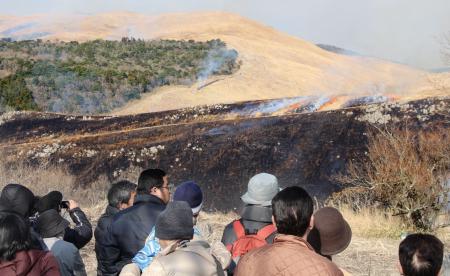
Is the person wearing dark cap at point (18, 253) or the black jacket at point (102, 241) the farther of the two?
the black jacket at point (102, 241)

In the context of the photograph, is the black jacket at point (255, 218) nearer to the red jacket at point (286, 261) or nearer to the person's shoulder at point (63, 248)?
the red jacket at point (286, 261)

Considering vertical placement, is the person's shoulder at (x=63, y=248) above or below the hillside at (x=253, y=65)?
below

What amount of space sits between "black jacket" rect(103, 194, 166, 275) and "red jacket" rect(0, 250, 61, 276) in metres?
0.82

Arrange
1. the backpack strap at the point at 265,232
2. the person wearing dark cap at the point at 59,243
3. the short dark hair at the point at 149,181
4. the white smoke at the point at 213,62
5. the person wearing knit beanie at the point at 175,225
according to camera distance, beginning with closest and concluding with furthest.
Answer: the person wearing knit beanie at the point at 175,225
the backpack strap at the point at 265,232
the person wearing dark cap at the point at 59,243
the short dark hair at the point at 149,181
the white smoke at the point at 213,62

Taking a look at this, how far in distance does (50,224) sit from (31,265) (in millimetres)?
1024

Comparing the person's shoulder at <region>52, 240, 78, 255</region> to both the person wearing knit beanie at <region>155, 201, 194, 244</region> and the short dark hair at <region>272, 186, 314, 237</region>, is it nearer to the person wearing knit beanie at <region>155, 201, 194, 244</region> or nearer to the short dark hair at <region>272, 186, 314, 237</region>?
the person wearing knit beanie at <region>155, 201, 194, 244</region>

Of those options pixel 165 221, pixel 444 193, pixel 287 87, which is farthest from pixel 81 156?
pixel 287 87

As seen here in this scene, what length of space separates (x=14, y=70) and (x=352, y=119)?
86.7ft

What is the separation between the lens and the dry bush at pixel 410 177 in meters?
10.6

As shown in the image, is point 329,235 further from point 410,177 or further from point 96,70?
point 96,70

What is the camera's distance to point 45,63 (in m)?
37.3

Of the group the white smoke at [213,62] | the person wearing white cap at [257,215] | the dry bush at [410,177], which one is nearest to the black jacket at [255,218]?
the person wearing white cap at [257,215]

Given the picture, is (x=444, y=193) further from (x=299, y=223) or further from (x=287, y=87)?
(x=287, y=87)

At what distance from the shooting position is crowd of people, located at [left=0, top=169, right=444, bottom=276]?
3.04 m
